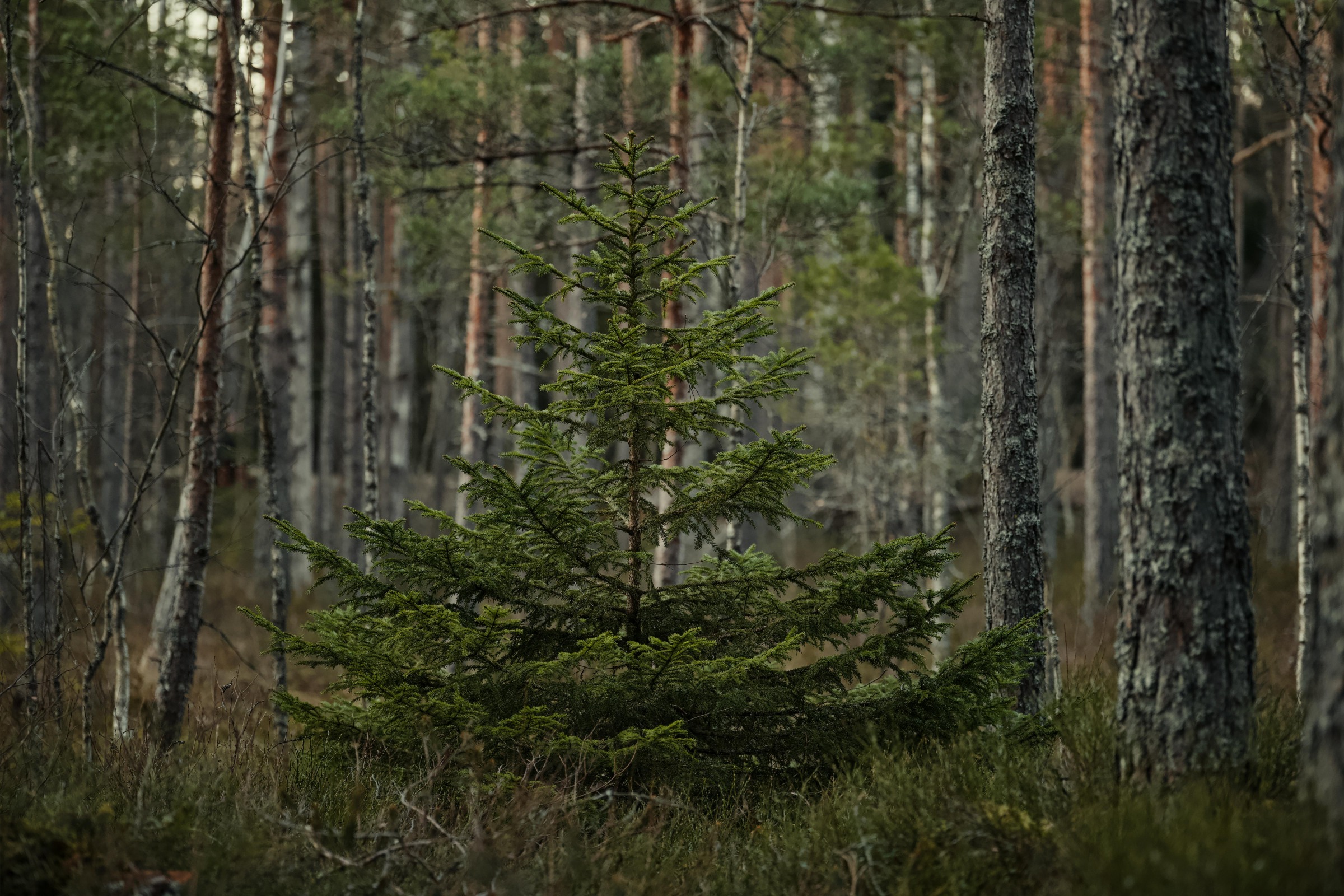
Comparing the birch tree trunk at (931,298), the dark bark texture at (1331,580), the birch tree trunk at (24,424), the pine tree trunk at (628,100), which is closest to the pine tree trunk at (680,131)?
the pine tree trunk at (628,100)

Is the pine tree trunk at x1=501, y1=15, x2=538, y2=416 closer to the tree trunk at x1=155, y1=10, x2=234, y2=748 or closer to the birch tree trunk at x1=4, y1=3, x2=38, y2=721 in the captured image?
the tree trunk at x1=155, y1=10, x2=234, y2=748

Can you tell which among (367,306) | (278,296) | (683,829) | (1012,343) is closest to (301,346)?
(278,296)

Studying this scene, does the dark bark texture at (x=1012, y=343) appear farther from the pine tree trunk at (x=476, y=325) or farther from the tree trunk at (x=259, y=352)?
the pine tree trunk at (x=476, y=325)

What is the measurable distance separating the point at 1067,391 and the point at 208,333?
80.5ft

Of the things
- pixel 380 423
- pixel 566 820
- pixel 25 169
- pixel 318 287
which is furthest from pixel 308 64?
pixel 318 287

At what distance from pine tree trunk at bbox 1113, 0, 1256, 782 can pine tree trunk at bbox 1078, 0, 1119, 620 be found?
33.4 ft

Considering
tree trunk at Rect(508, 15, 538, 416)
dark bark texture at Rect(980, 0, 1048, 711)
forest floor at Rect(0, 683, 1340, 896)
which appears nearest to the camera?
forest floor at Rect(0, 683, 1340, 896)

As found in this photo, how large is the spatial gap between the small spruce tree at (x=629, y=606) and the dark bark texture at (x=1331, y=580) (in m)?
1.45

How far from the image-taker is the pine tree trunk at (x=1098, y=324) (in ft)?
43.6

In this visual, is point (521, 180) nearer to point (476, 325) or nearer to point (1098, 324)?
point (476, 325)

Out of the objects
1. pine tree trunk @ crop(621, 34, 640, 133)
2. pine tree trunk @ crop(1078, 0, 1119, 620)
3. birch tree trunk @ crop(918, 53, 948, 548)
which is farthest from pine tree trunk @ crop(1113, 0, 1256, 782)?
pine tree trunk @ crop(1078, 0, 1119, 620)

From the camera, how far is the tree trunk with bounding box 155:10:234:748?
261 inches

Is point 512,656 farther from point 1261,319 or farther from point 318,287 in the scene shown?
point 318,287

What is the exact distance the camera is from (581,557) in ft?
14.7
